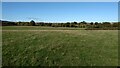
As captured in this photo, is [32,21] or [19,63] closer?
[19,63]

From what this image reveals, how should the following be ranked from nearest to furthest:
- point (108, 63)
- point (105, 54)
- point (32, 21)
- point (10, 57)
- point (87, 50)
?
point (108, 63) → point (10, 57) → point (105, 54) → point (87, 50) → point (32, 21)

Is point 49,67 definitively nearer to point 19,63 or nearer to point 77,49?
point 19,63

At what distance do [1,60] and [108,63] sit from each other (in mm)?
8172

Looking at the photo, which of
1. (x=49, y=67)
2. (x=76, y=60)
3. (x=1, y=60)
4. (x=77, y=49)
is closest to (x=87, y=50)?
(x=77, y=49)

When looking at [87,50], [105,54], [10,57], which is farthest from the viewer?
[87,50]

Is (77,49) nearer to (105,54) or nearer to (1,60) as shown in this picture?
(105,54)

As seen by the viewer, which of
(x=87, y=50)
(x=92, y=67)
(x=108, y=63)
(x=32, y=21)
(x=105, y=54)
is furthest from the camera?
(x=32, y=21)

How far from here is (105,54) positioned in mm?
15258

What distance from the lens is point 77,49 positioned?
1681 cm

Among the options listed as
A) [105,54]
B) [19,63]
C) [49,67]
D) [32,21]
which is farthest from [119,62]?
[32,21]

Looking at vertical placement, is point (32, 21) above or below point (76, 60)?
Result: above

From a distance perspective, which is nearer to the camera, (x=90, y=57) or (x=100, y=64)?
(x=100, y=64)

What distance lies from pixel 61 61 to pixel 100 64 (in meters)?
2.97

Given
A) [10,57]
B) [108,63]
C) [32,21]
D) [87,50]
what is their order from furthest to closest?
1. [32,21]
2. [87,50]
3. [10,57]
4. [108,63]
